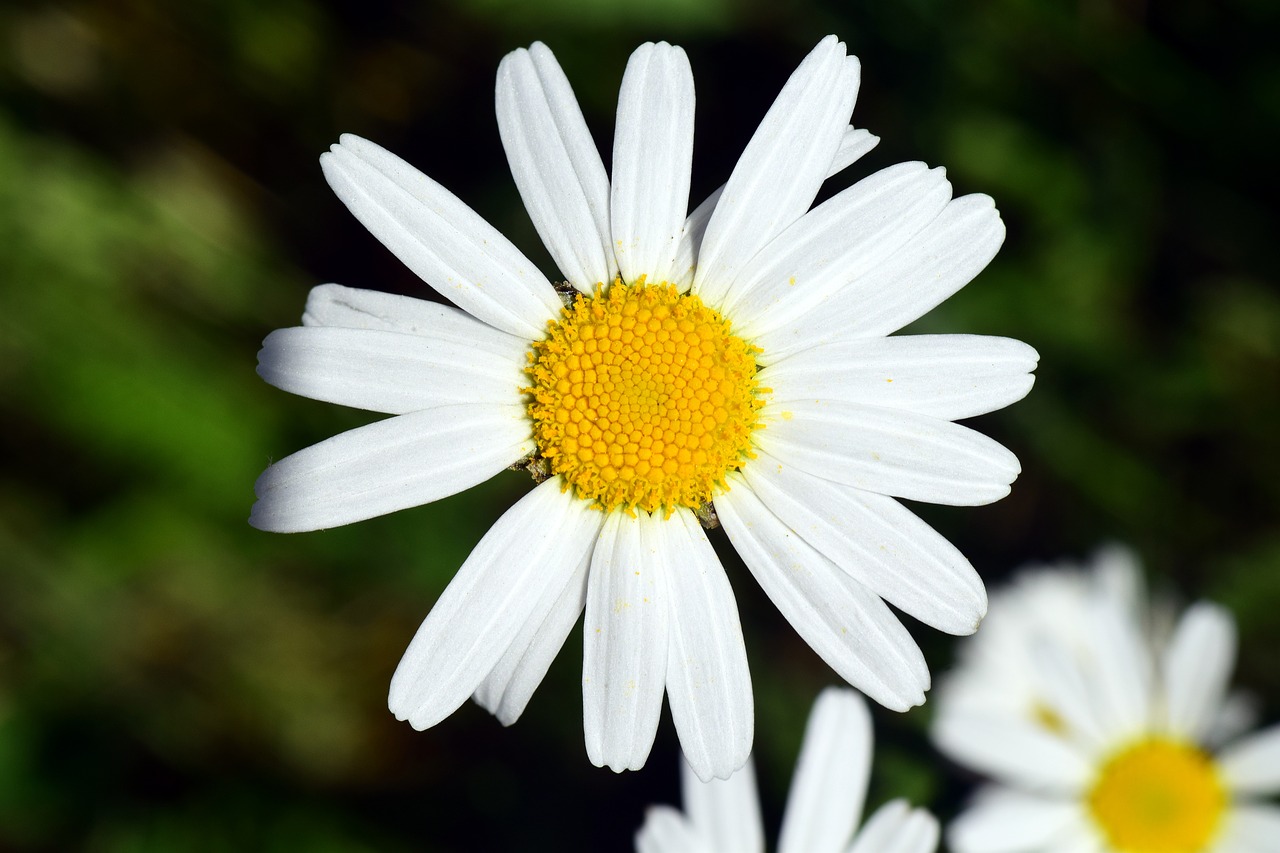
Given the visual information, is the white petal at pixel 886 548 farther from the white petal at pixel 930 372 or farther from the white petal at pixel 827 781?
the white petal at pixel 827 781

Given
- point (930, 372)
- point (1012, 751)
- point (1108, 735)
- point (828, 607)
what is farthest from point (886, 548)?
point (1108, 735)

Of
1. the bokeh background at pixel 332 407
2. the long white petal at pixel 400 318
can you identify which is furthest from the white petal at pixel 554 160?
the bokeh background at pixel 332 407

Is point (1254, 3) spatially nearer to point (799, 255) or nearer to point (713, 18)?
point (713, 18)

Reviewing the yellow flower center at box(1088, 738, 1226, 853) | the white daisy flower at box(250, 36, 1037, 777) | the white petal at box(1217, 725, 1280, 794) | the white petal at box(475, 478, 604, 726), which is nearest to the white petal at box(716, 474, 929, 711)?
the white daisy flower at box(250, 36, 1037, 777)

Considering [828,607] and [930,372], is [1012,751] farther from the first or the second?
[930,372]

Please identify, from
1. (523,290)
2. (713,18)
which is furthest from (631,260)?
(713,18)
